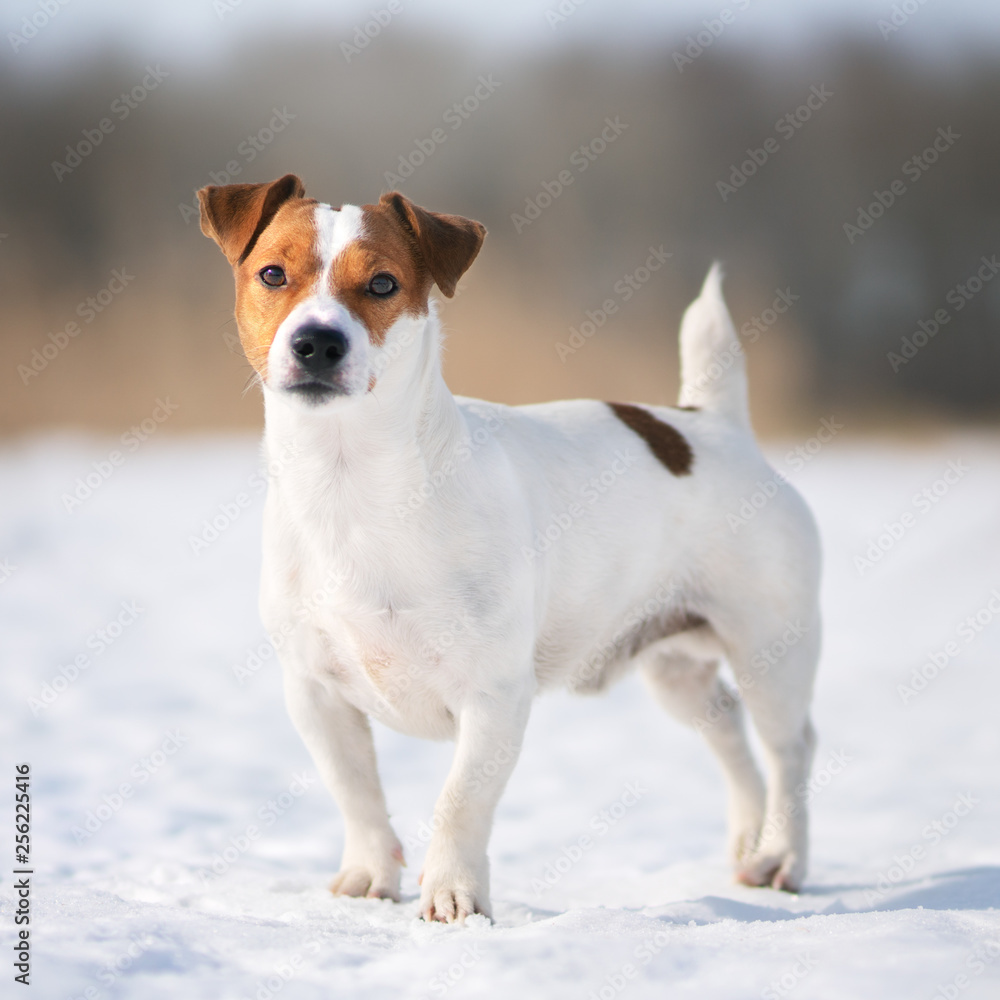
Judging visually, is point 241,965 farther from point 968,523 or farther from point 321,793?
point 968,523

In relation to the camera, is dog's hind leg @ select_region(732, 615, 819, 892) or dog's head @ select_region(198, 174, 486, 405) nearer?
dog's head @ select_region(198, 174, 486, 405)

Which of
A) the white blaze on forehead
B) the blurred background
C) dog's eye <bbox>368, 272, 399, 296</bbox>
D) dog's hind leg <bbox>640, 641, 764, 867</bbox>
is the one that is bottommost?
dog's hind leg <bbox>640, 641, 764, 867</bbox>

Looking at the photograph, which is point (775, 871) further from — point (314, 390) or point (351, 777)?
Answer: point (314, 390)

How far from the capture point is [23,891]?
9.50ft

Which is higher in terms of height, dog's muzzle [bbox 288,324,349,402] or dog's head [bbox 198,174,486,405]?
dog's head [bbox 198,174,486,405]

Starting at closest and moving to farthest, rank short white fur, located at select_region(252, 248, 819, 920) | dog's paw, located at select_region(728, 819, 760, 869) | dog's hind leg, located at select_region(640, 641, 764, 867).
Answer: short white fur, located at select_region(252, 248, 819, 920) < dog's paw, located at select_region(728, 819, 760, 869) < dog's hind leg, located at select_region(640, 641, 764, 867)

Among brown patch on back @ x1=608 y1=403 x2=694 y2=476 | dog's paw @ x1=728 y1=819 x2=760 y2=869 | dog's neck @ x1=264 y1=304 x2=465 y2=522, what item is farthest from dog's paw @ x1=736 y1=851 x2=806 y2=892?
dog's neck @ x1=264 y1=304 x2=465 y2=522

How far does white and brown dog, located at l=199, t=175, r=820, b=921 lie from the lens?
2.96 m

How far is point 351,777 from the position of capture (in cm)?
337

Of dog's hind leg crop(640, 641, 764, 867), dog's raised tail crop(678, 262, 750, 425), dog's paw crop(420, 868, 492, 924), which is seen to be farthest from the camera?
dog's raised tail crop(678, 262, 750, 425)

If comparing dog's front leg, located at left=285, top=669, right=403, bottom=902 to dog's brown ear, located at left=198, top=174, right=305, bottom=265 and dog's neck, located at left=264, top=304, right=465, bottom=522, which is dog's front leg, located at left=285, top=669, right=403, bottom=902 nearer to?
dog's neck, located at left=264, top=304, right=465, bottom=522

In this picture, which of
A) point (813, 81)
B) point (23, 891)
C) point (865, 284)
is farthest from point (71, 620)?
point (813, 81)

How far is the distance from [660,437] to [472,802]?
1.59 metres

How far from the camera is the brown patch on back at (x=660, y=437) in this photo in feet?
12.8
